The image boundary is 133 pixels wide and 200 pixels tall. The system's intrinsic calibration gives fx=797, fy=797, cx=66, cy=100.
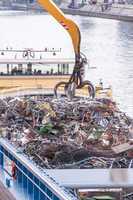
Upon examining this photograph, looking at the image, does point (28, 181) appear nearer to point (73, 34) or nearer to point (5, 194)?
point (5, 194)

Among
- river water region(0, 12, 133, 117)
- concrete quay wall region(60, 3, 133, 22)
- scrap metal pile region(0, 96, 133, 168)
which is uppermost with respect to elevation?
scrap metal pile region(0, 96, 133, 168)

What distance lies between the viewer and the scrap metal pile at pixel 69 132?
7375 mm

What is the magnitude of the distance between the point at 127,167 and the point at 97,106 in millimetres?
2508

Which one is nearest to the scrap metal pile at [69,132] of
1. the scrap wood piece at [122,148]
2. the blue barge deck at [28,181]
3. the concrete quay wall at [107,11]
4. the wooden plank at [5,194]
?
the scrap wood piece at [122,148]

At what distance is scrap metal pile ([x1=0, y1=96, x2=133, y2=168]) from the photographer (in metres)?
7.38

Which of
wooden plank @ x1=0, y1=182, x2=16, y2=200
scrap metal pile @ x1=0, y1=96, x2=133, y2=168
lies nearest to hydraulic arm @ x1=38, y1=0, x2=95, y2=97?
scrap metal pile @ x1=0, y1=96, x2=133, y2=168

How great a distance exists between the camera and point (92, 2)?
7025 cm

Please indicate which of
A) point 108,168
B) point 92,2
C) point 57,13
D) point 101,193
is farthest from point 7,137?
point 92,2

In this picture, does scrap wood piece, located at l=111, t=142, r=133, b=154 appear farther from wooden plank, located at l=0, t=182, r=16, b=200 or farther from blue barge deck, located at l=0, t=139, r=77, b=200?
wooden plank, located at l=0, t=182, r=16, b=200

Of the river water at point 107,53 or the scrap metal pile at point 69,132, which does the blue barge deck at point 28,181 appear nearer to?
the scrap metal pile at point 69,132

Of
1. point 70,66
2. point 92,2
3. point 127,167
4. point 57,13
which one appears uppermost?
point 57,13

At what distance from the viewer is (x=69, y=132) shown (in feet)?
28.0

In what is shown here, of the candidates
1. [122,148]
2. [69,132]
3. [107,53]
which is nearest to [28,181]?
[122,148]

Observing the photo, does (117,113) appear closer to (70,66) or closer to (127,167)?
(127,167)
